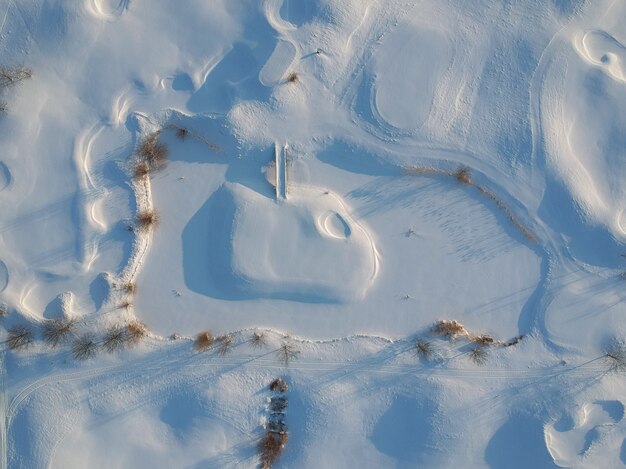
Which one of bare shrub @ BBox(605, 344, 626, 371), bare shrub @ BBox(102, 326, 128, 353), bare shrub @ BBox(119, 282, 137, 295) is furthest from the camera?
bare shrub @ BBox(119, 282, 137, 295)

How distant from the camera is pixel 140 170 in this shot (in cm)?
1023

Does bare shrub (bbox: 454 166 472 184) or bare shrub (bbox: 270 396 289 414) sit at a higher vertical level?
bare shrub (bbox: 454 166 472 184)

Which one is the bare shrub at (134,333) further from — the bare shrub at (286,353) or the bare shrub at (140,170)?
the bare shrub at (140,170)

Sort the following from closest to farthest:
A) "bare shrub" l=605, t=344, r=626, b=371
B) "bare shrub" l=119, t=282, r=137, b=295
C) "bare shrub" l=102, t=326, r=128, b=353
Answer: "bare shrub" l=605, t=344, r=626, b=371 → "bare shrub" l=102, t=326, r=128, b=353 → "bare shrub" l=119, t=282, r=137, b=295

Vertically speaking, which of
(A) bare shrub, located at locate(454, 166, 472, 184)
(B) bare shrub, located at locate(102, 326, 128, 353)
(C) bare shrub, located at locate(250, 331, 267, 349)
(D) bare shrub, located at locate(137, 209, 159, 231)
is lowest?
(B) bare shrub, located at locate(102, 326, 128, 353)

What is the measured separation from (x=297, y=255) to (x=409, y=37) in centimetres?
511

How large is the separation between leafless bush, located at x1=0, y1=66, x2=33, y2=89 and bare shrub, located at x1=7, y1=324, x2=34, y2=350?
16.5ft

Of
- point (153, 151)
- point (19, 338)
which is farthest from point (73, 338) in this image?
Answer: point (153, 151)

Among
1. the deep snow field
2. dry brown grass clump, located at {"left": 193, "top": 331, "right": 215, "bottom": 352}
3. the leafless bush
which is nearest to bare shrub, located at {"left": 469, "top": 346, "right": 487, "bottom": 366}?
the deep snow field

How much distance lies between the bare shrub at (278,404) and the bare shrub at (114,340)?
3.28 m

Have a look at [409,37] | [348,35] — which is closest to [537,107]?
[409,37]

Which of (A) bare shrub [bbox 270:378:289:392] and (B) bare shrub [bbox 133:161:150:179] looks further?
(B) bare shrub [bbox 133:161:150:179]

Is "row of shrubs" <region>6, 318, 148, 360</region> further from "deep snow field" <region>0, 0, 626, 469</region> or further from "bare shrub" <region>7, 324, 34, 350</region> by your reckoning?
"deep snow field" <region>0, 0, 626, 469</region>

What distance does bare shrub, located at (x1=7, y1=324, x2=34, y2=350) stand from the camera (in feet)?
32.9
